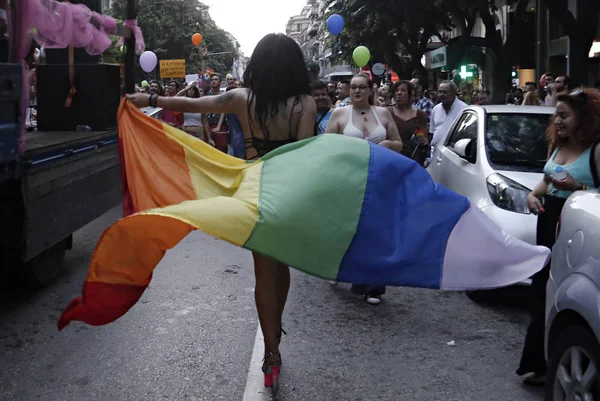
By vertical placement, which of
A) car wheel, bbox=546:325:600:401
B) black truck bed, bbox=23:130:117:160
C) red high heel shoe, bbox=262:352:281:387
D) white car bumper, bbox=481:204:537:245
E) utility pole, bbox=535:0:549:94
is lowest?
red high heel shoe, bbox=262:352:281:387

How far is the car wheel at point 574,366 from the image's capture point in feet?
10.4

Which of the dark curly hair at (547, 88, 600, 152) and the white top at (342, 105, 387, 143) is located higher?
the dark curly hair at (547, 88, 600, 152)

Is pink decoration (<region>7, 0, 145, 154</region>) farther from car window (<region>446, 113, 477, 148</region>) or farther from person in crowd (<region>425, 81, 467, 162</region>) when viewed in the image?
person in crowd (<region>425, 81, 467, 162</region>)

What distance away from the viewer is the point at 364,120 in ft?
21.9

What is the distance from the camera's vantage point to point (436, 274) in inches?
150

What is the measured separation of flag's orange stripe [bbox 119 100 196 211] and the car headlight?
3.04 metres

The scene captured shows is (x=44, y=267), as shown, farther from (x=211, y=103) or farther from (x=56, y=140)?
(x=211, y=103)

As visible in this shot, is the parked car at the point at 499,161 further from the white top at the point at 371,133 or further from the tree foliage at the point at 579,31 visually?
the tree foliage at the point at 579,31

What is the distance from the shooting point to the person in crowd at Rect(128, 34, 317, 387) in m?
4.30

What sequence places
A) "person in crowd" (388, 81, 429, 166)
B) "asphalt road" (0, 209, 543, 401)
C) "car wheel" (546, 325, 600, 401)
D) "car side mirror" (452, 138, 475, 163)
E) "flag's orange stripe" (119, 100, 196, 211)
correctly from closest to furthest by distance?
"car wheel" (546, 325, 600, 401) < "asphalt road" (0, 209, 543, 401) < "flag's orange stripe" (119, 100, 196, 211) < "car side mirror" (452, 138, 475, 163) < "person in crowd" (388, 81, 429, 166)

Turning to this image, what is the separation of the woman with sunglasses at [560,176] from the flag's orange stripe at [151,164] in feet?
6.69

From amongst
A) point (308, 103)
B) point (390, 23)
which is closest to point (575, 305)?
point (308, 103)

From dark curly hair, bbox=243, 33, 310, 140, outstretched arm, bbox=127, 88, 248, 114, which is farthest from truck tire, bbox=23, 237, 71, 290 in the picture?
dark curly hair, bbox=243, 33, 310, 140

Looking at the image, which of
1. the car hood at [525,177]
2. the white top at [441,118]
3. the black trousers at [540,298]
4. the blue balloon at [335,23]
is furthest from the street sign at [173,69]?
the black trousers at [540,298]
